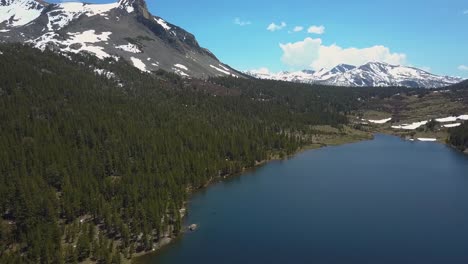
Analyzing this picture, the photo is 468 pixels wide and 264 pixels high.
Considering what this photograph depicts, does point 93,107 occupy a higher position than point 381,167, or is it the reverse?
point 93,107

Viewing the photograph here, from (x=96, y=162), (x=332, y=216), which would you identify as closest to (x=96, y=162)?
(x=96, y=162)

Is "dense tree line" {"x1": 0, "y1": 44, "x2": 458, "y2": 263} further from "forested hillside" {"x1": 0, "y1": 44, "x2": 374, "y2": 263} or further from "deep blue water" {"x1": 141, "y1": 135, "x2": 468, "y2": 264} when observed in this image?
"deep blue water" {"x1": 141, "y1": 135, "x2": 468, "y2": 264}

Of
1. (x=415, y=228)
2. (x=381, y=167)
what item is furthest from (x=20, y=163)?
(x=381, y=167)

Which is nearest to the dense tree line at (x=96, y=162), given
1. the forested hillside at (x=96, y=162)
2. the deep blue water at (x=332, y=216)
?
the forested hillside at (x=96, y=162)

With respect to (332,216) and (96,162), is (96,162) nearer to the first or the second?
(96,162)

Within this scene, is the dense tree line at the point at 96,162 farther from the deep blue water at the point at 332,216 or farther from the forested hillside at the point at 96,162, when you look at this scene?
the deep blue water at the point at 332,216

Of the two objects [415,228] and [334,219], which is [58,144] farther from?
[415,228]
